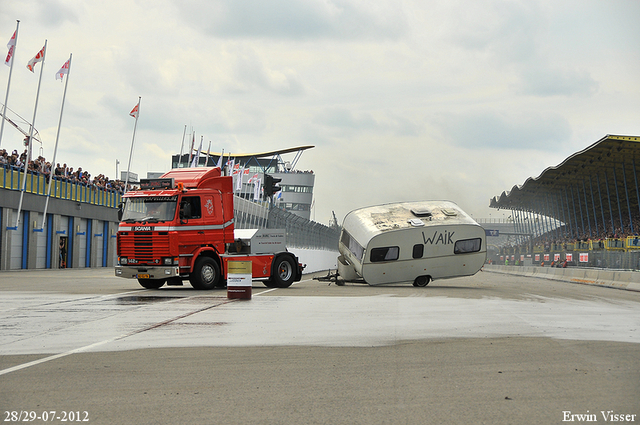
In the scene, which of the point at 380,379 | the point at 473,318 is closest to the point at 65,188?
the point at 473,318

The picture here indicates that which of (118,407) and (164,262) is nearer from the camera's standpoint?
(118,407)

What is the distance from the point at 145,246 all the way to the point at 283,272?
5.55 meters

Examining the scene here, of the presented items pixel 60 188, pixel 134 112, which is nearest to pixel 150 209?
pixel 60 188

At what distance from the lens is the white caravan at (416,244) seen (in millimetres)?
25078

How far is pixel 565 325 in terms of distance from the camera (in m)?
12.1

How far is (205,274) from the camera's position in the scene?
22016mm

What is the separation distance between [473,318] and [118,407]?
8829mm

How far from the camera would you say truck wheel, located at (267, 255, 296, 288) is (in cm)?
2452

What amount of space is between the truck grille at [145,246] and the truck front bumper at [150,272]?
10.5 inches

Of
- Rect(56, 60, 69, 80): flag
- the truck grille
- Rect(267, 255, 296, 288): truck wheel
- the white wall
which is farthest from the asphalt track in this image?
Rect(56, 60, 69, 80): flag

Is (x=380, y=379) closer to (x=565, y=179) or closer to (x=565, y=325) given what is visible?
(x=565, y=325)

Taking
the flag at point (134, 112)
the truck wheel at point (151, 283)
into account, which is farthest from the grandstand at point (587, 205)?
the flag at point (134, 112)

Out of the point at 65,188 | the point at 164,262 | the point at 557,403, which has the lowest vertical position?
the point at 557,403

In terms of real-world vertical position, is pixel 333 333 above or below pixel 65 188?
below
